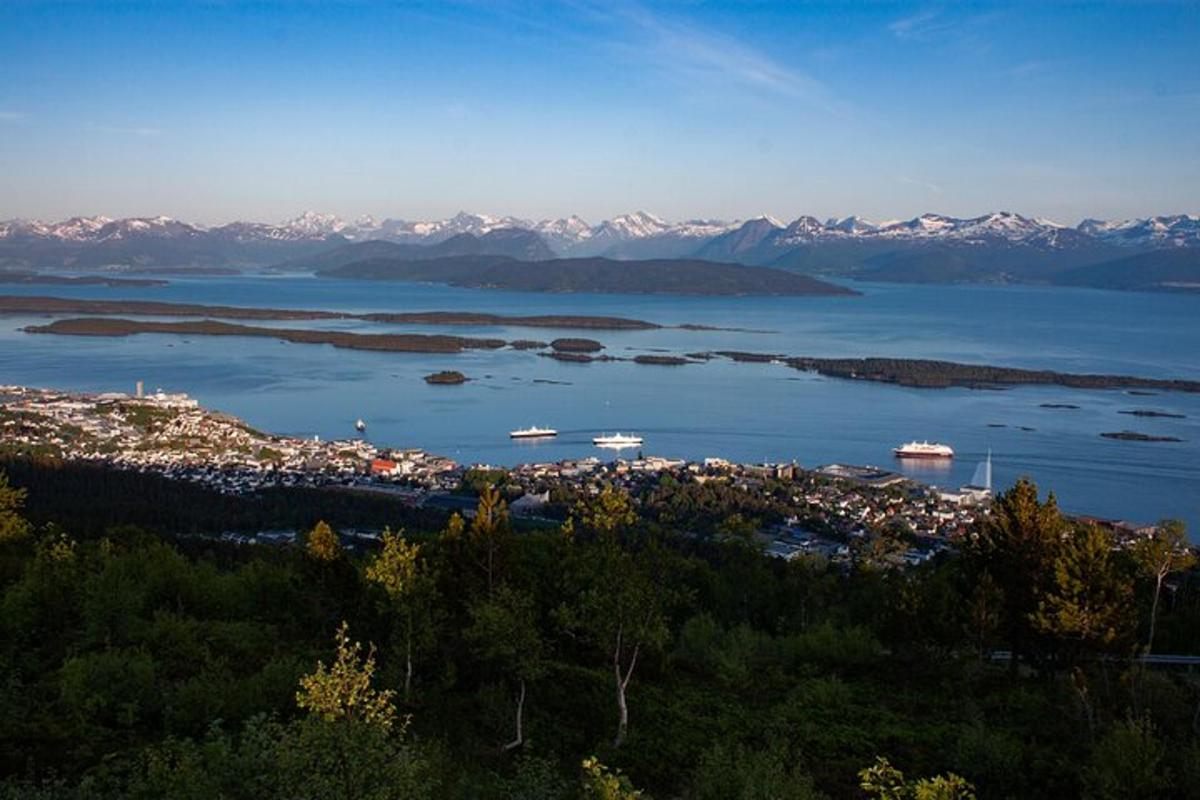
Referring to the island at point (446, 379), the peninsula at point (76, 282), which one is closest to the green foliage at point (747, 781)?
the island at point (446, 379)

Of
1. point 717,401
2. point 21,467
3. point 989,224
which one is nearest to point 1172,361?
point 717,401

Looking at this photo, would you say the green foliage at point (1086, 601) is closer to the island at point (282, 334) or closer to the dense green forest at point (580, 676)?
the dense green forest at point (580, 676)

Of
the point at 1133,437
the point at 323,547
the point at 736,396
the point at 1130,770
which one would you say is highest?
the point at 1130,770

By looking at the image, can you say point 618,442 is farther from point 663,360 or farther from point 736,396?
point 663,360

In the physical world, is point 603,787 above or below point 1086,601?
above

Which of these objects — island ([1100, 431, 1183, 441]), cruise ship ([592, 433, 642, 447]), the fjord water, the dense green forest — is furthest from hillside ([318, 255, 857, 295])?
the dense green forest

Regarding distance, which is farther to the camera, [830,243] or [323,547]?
[830,243]

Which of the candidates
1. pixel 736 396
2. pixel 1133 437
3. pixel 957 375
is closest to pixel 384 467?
pixel 736 396
